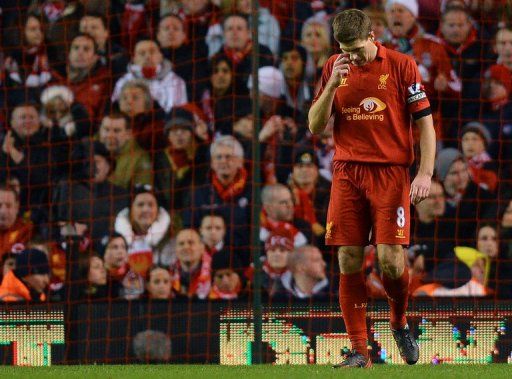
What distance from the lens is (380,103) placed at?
19.2 ft

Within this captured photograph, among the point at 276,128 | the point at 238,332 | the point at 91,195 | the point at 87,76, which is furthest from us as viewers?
the point at 87,76

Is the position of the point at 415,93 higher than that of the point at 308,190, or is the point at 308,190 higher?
the point at 415,93

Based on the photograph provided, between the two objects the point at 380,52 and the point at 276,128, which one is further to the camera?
the point at 276,128

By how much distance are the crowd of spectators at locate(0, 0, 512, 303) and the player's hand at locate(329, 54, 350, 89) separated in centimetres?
326

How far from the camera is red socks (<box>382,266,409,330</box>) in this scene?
595 cm

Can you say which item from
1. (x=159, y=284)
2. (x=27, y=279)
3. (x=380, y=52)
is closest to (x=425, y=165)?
(x=380, y=52)

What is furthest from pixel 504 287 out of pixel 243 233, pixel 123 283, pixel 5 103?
pixel 5 103

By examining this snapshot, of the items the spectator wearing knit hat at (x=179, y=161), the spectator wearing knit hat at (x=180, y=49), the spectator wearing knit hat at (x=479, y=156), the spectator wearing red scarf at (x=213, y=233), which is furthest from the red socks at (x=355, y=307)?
the spectator wearing knit hat at (x=180, y=49)

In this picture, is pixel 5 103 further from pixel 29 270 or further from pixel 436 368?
pixel 436 368

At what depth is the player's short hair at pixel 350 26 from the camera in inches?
220

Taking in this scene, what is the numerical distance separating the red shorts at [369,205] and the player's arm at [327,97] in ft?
0.87

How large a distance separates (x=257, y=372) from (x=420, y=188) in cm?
117

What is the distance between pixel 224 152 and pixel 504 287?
2412mm

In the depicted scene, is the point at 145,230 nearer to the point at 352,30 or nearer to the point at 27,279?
the point at 27,279
